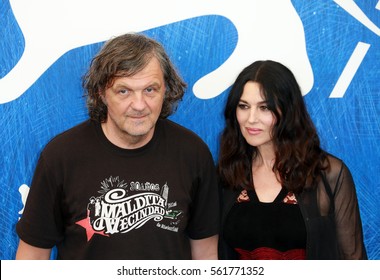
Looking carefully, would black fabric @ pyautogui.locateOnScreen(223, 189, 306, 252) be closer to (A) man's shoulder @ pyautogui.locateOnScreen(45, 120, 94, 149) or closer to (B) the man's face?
(B) the man's face

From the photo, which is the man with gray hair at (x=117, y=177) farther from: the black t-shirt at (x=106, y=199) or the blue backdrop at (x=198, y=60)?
the blue backdrop at (x=198, y=60)

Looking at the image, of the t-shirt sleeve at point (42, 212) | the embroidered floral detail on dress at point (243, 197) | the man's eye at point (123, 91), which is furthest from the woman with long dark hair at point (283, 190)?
the t-shirt sleeve at point (42, 212)

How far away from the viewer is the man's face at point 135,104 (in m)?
1.62

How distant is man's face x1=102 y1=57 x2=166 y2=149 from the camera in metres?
1.62

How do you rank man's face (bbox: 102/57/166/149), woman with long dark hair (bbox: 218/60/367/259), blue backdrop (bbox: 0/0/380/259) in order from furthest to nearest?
blue backdrop (bbox: 0/0/380/259) → woman with long dark hair (bbox: 218/60/367/259) → man's face (bbox: 102/57/166/149)

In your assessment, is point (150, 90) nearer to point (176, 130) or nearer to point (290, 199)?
point (176, 130)

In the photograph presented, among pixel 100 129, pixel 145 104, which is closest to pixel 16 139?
pixel 100 129

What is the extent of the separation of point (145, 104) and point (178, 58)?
28.3 inches

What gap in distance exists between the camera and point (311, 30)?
7.52 ft

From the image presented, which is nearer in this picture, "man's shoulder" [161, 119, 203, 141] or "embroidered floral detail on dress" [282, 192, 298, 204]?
"man's shoulder" [161, 119, 203, 141]

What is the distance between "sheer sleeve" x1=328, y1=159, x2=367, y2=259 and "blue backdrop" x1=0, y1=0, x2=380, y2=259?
0.45 meters

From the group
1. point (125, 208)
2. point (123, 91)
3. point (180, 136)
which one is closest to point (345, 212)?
point (180, 136)

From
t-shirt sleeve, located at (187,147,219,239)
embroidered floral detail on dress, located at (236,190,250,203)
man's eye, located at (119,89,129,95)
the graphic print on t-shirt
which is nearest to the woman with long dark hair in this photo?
embroidered floral detail on dress, located at (236,190,250,203)

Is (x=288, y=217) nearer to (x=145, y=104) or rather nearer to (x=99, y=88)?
(x=145, y=104)
